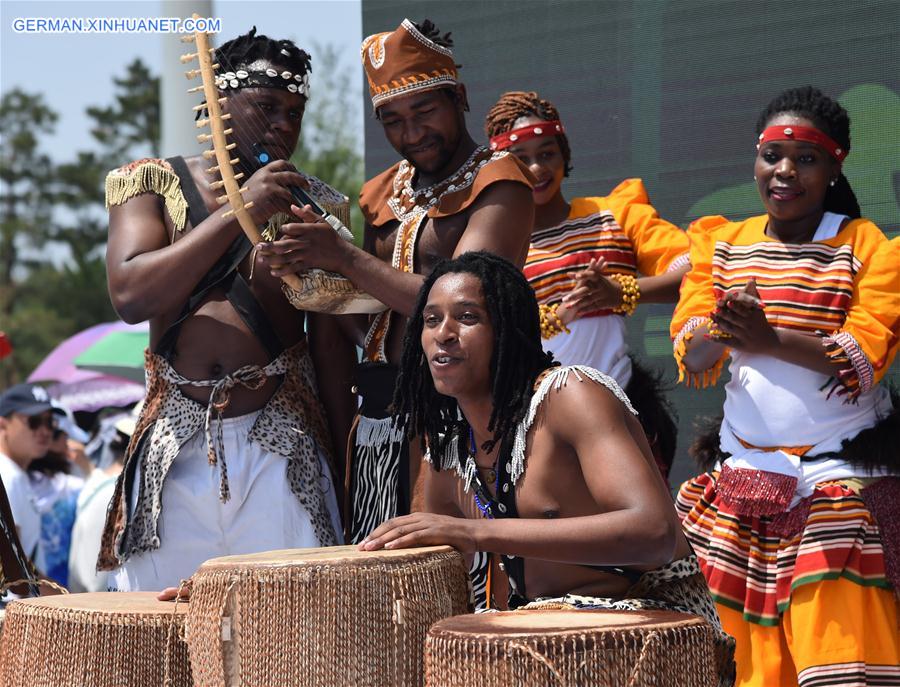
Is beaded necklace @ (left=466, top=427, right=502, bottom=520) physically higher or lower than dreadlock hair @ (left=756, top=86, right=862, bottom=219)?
lower

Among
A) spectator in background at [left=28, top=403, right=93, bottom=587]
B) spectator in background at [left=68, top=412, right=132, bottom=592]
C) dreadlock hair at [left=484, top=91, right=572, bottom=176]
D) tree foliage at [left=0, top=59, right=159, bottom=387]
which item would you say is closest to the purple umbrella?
spectator in background at [left=28, top=403, right=93, bottom=587]

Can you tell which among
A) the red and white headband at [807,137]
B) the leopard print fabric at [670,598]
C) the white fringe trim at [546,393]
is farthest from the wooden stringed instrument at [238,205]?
the red and white headband at [807,137]

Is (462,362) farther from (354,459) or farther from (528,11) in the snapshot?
(528,11)

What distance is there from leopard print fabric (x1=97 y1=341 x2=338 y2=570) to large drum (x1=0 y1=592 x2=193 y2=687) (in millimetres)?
661

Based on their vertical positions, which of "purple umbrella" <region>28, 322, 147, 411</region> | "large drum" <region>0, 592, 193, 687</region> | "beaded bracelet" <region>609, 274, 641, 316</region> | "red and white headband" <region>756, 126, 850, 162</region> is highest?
"red and white headband" <region>756, 126, 850, 162</region>

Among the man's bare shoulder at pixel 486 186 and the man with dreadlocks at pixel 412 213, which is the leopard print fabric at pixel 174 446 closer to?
the man with dreadlocks at pixel 412 213

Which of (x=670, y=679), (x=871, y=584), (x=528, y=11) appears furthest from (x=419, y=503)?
(x=528, y=11)

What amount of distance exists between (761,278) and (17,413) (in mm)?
5255

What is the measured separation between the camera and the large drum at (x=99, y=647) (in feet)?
10.4

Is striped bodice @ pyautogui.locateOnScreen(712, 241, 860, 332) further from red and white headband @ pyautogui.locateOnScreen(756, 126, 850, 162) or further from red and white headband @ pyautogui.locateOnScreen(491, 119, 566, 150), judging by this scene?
red and white headband @ pyautogui.locateOnScreen(491, 119, 566, 150)

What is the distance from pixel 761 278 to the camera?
449 cm

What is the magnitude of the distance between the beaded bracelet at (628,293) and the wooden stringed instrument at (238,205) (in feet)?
4.37

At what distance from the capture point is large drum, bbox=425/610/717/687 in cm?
259

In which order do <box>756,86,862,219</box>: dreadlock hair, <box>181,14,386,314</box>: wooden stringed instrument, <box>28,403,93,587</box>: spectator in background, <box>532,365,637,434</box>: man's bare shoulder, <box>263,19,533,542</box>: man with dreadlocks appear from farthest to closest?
<box>28,403,93,587</box>: spectator in background < <box>756,86,862,219</box>: dreadlock hair < <box>263,19,533,542</box>: man with dreadlocks < <box>181,14,386,314</box>: wooden stringed instrument < <box>532,365,637,434</box>: man's bare shoulder
